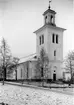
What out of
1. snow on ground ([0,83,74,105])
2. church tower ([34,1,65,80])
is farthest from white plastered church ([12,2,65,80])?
snow on ground ([0,83,74,105])

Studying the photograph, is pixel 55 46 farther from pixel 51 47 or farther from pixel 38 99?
pixel 38 99

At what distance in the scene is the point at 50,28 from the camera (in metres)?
15.4

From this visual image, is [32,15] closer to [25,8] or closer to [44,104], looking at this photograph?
[25,8]

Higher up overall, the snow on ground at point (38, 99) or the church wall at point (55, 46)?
the church wall at point (55, 46)

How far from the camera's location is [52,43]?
1541 centimetres

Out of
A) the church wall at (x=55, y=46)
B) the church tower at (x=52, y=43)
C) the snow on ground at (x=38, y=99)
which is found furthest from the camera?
the church wall at (x=55, y=46)

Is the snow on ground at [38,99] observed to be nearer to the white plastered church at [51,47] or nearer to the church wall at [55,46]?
the white plastered church at [51,47]

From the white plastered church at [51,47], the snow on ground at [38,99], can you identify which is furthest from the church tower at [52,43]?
the snow on ground at [38,99]

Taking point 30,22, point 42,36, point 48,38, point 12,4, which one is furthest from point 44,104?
point 42,36

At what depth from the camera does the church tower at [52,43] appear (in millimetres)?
14976

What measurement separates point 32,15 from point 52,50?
1177 centimetres

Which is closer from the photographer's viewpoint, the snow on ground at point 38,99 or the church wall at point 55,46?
the snow on ground at point 38,99

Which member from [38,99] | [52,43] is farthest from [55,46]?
[38,99]

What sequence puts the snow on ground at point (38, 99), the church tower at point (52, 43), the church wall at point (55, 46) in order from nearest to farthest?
the snow on ground at point (38, 99)
the church tower at point (52, 43)
the church wall at point (55, 46)
